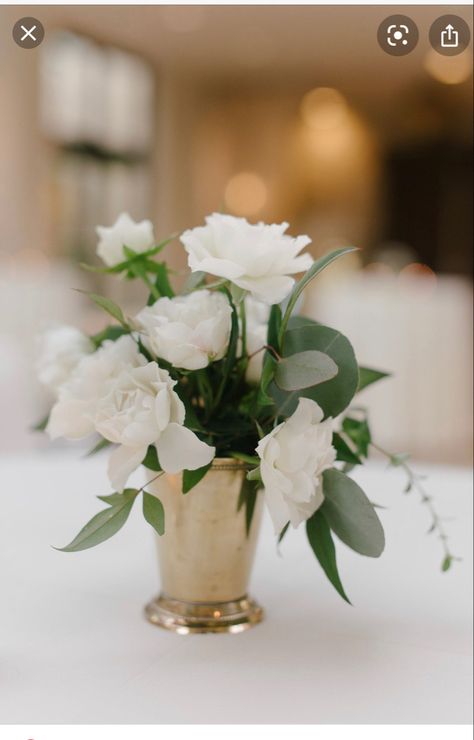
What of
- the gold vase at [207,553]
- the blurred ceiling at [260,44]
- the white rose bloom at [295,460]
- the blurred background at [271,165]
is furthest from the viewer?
the blurred ceiling at [260,44]

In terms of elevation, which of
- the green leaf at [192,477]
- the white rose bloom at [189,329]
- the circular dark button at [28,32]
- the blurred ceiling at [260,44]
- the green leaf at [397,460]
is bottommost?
the green leaf at [192,477]

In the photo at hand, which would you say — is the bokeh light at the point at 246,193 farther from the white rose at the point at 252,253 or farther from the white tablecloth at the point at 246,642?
the white rose at the point at 252,253

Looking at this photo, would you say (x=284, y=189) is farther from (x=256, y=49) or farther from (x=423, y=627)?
(x=423, y=627)

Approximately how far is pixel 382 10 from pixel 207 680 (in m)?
0.56

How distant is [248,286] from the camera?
22.4 inches

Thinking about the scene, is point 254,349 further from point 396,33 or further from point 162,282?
point 396,33

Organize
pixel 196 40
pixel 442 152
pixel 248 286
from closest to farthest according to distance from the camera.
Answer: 1. pixel 248 286
2. pixel 196 40
3. pixel 442 152

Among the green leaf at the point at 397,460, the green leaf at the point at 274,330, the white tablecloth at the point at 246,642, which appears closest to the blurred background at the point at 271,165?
the white tablecloth at the point at 246,642

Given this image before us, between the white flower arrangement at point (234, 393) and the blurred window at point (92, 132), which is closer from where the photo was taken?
the white flower arrangement at point (234, 393)

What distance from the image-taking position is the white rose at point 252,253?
0.57 metres

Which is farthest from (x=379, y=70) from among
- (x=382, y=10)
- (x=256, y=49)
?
(x=382, y=10)

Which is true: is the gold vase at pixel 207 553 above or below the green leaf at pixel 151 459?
below

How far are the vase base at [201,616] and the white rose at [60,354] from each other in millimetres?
204

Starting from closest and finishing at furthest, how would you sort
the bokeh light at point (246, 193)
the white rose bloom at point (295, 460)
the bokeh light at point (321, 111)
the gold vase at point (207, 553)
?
the white rose bloom at point (295, 460) < the gold vase at point (207, 553) < the bokeh light at point (321, 111) < the bokeh light at point (246, 193)
